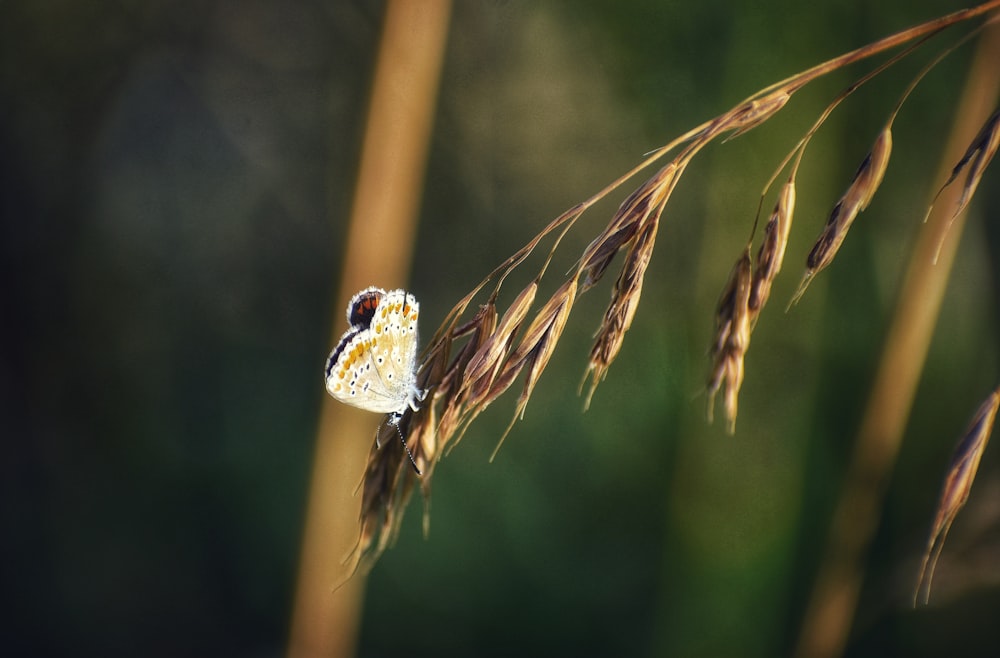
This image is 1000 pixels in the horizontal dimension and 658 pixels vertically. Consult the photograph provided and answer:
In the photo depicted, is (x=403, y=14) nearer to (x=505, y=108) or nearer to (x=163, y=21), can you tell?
(x=505, y=108)

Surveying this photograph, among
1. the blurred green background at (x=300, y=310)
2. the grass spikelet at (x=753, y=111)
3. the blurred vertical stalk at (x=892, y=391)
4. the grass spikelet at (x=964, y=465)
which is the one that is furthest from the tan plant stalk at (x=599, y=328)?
the blurred green background at (x=300, y=310)

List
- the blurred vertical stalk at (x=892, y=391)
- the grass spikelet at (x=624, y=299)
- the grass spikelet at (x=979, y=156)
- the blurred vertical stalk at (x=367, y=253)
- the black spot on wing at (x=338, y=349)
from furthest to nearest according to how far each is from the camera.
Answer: the blurred vertical stalk at (x=367, y=253) → the blurred vertical stalk at (x=892, y=391) → the black spot on wing at (x=338, y=349) → the grass spikelet at (x=624, y=299) → the grass spikelet at (x=979, y=156)

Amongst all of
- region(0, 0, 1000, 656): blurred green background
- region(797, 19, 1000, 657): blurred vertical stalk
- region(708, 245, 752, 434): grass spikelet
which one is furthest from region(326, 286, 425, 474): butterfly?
region(797, 19, 1000, 657): blurred vertical stalk

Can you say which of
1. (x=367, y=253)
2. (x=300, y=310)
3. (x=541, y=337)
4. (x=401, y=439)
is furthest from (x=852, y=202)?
(x=300, y=310)

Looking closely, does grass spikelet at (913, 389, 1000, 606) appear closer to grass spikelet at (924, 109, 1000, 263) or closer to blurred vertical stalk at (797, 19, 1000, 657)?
grass spikelet at (924, 109, 1000, 263)

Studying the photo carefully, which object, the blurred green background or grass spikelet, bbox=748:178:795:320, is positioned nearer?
grass spikelet, bbox=748:178:795:320

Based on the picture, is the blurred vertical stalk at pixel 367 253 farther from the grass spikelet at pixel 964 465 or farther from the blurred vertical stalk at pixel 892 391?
the grass spikelet at pixel 964 465

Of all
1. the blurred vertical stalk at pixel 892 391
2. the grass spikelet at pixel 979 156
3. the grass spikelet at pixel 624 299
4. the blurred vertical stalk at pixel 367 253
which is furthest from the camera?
the blurred vertical stalk at pixel 367 253
